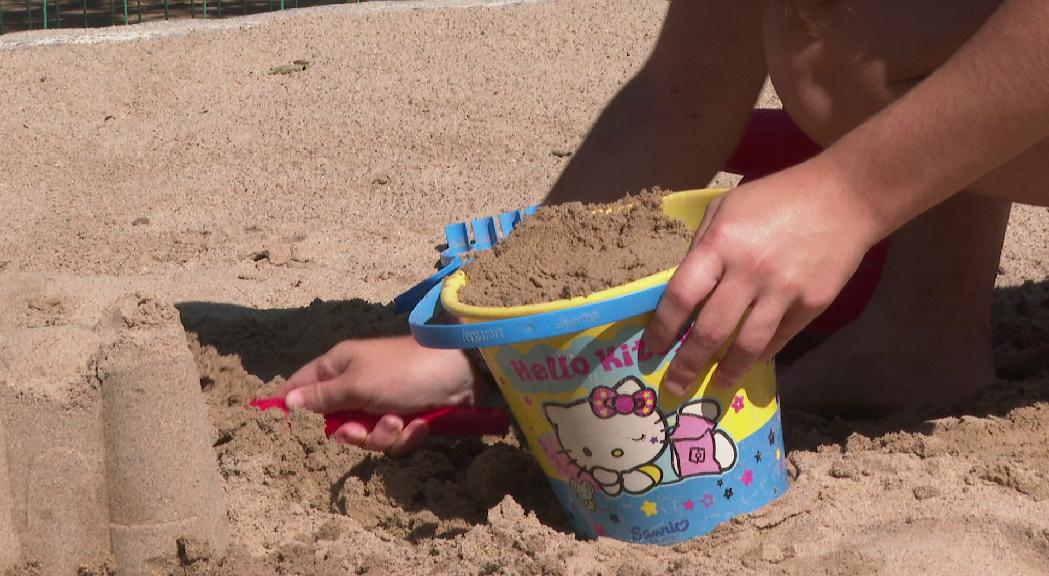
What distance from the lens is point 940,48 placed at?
1504 millimetres

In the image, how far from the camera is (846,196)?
126 cm

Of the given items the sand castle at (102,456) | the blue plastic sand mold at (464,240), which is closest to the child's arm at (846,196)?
the sand castle at (102,456)

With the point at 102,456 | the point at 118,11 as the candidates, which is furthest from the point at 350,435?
the point at 118,11

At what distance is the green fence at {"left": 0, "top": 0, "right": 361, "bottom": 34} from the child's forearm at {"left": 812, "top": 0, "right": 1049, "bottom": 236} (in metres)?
4.54

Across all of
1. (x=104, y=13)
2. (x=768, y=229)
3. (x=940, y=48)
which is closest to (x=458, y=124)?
(x=940, y=48)

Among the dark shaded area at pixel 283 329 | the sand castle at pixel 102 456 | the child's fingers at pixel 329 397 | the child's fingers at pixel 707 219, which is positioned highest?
the child's fingers at pixel 707 219

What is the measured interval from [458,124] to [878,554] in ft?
7.42

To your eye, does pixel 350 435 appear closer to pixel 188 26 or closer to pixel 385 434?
pixel 385 434

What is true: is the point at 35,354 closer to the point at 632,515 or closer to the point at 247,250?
the point at 632,515

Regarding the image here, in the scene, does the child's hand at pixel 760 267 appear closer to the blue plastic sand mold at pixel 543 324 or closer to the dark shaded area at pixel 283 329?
the blue plastic sand mold at pixel 543 324

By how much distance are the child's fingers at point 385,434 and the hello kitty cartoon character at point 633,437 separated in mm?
470

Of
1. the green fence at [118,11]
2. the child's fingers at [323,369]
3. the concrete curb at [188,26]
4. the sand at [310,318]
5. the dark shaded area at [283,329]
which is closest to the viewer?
the sand at [310,318]

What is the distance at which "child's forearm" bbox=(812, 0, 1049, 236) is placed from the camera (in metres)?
1.26

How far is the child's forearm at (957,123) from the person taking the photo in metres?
1.26
